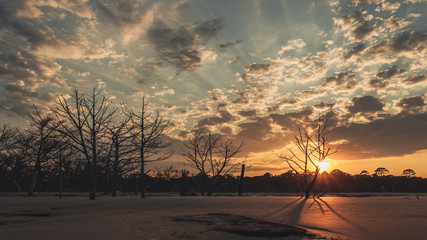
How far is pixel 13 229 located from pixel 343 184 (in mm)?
59230

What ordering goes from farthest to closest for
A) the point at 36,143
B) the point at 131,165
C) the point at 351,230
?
the point at 36,143, the point at 131,165, the point at 351,230

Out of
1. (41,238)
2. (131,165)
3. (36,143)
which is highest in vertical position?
(36,143)

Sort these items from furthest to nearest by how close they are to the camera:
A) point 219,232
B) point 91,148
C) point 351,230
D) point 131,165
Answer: point 131,165, point 91,148, point 351,230, point 219,232

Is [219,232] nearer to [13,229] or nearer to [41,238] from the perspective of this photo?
[41,238]

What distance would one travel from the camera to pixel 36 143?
30.1 metres

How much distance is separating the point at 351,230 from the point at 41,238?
19.4ft

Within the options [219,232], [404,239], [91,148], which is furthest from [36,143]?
[404,239]

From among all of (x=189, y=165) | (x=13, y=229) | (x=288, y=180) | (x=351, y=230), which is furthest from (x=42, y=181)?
(x=351, y=230)

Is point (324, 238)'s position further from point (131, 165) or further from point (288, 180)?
point (288, 180)

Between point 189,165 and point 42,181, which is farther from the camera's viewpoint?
point 42,181

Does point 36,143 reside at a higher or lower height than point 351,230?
higher

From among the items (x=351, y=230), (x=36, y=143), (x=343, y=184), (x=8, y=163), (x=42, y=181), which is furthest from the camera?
(x=343, y=184)

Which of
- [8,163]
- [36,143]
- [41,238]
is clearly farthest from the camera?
[8,163]

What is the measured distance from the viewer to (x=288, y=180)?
58.4 meters
